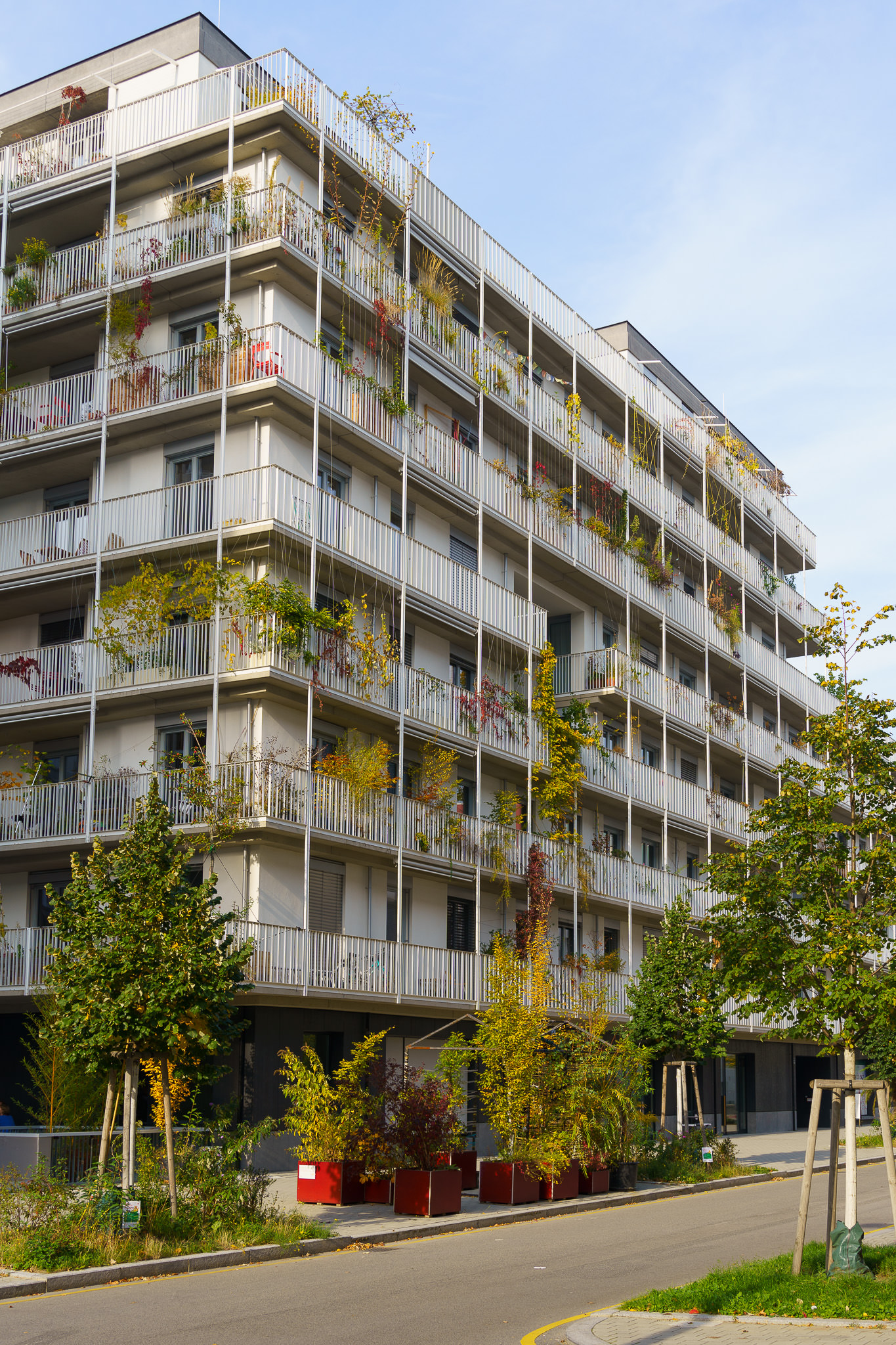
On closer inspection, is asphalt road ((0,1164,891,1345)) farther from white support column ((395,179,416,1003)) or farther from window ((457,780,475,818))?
window ((457,780,475,818))

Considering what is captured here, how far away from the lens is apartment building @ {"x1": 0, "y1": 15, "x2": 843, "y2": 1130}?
2623cm

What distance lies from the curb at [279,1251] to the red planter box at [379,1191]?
1160 mm

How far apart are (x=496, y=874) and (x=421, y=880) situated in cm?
184

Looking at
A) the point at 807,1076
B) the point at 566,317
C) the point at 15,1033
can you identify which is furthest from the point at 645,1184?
the point at 807,1076

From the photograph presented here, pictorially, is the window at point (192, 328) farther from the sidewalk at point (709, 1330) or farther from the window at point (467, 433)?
the sidewalk at point (709, 1330)

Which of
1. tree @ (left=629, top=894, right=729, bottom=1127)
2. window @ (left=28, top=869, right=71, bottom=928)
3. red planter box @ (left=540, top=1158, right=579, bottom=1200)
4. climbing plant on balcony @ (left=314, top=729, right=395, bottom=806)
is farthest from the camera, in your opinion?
tree @ (left=629, top=894, right=729, bottom=1127)

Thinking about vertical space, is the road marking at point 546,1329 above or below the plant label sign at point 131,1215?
below

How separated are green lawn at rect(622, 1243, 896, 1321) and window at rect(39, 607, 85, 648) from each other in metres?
20.6

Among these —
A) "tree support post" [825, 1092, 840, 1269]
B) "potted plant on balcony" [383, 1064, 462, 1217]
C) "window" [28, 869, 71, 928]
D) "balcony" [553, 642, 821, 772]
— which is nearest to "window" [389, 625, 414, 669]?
"balcony" [553, 642, 821, 772]

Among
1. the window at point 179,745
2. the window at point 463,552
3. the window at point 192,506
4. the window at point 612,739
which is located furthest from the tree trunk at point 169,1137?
the window at point 612,739

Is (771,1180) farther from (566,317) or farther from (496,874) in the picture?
(566,317)

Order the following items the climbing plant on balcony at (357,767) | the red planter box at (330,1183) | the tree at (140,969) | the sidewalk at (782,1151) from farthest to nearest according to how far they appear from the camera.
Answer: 1. the sidewalk at (782,1151)
2. the climbing plant on balcony at (357,767)
3. the red planter box at (330,1183)
4. the tree at (140,969)

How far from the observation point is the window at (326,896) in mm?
26812

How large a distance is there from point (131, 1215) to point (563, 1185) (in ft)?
30.9
